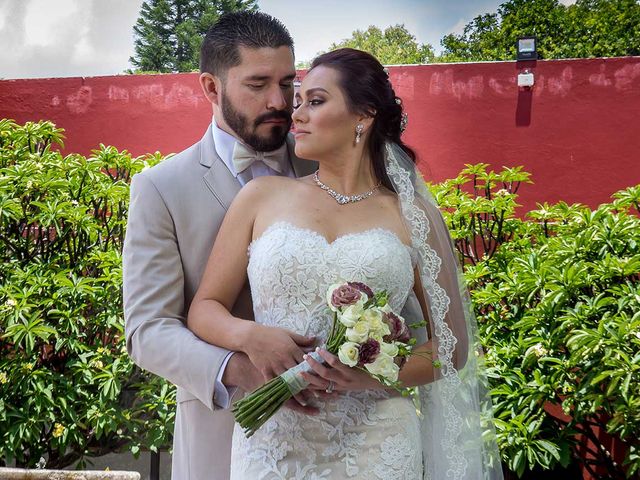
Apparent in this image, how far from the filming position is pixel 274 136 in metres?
2.36

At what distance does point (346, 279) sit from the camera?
7.13 ft

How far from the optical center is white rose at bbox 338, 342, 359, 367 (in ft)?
6.29

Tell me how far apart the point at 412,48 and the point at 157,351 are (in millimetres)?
43811

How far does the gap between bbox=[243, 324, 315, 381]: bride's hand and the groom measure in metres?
0.04

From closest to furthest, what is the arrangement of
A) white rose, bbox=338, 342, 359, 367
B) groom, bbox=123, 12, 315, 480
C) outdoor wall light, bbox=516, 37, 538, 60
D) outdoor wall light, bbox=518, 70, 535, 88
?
white rose, bbox=338, 342, 359, 367 < groom, bbox=123, 12, 315, 480 < outdoor wall light, bbox=516, 37, 538, 60 < outdoor wall light, bbox=518, 70, 535, 88

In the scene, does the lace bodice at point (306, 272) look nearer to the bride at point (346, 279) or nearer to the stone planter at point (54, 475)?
the bride at point (346, 279)

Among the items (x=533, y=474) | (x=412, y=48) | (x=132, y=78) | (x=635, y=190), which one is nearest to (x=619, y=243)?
(x=635, y=190)

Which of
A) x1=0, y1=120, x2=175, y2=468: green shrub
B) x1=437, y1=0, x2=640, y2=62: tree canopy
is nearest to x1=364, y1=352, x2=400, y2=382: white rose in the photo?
x1=0, y1=120, x2=175, y2=468: green shrub

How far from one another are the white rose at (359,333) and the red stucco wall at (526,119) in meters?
7.02

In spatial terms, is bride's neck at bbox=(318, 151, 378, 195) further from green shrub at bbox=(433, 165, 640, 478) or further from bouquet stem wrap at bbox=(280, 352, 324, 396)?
green shrub at bbox=(433, 165, 640, 478)

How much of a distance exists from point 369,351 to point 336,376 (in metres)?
0.12

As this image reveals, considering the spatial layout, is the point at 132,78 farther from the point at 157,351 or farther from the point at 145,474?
the point at 157,351

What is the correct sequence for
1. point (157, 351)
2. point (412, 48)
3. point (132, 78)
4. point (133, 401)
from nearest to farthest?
1. point (157, 351)
2. point (133, 401)
3. point (132, 78)
4. point (412, 48)

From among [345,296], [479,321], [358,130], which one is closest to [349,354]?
[345,296]
